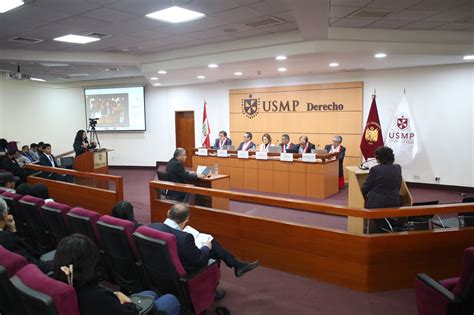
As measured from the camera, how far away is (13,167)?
745cm

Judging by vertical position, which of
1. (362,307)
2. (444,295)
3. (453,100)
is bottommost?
A: (362,307)

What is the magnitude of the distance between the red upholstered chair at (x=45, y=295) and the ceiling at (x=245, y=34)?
3832mm

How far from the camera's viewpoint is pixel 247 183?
8.58m

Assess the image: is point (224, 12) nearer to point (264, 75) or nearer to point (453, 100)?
point (264, 75)

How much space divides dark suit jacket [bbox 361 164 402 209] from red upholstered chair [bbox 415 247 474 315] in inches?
56.9

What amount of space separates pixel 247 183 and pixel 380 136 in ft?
11.6

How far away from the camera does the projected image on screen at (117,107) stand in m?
12.7

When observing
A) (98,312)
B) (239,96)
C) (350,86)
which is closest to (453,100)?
(350,86)

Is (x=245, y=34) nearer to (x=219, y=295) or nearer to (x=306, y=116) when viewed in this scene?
(x=306, y=116)

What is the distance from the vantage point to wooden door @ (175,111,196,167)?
12414mm

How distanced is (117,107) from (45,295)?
1203cm

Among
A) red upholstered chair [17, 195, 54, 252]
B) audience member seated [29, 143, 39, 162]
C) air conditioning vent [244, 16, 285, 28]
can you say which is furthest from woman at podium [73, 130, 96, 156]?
air conditioning vent [244, 16, 285, 28]

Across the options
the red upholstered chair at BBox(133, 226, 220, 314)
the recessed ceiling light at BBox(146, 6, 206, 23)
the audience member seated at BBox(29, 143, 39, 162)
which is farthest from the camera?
the audience member seated at BBox(29, 143, 39, 162)

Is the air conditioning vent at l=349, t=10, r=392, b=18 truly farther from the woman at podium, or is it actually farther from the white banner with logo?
the woman at podium
